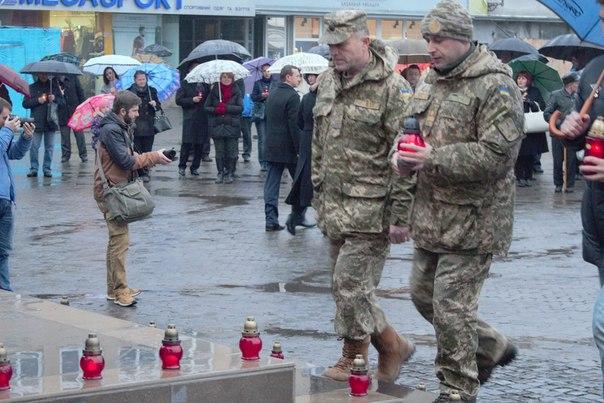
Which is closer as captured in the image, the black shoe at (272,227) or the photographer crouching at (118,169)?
the photographer crouching at (118,169)

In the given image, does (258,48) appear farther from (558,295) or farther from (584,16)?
(584,16)

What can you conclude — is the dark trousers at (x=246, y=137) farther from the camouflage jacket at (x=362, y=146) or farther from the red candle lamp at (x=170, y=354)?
the red candle lamp at (x=170, y=354)

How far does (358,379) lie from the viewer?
6.37m

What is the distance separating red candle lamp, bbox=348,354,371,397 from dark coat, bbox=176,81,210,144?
1504 centimetres

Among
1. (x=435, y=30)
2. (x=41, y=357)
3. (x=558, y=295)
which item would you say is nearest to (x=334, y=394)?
(x=41, y=357)

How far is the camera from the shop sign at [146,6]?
118ft

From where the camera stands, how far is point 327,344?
8.81 meters

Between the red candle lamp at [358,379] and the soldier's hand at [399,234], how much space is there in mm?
656

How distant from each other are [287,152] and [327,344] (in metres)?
6.44

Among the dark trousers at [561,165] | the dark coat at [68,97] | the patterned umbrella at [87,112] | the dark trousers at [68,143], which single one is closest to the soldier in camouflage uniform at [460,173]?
the patterned umbrella at [87,112]

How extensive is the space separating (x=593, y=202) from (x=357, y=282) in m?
1.43

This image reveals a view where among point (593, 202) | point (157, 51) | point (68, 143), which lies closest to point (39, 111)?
point (68, 143)

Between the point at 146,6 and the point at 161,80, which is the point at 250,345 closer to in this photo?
the point at 161,80

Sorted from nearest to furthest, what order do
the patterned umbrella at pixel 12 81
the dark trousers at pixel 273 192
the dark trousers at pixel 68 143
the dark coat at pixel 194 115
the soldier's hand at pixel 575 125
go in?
the soldier's hand at pixel 575 125 < the patterned umbrella at pixel 12 81 < the dark trousers at pixel 273 192 < the dark coat at pixel 194 115 < the dark trousers at pixel 68 143
